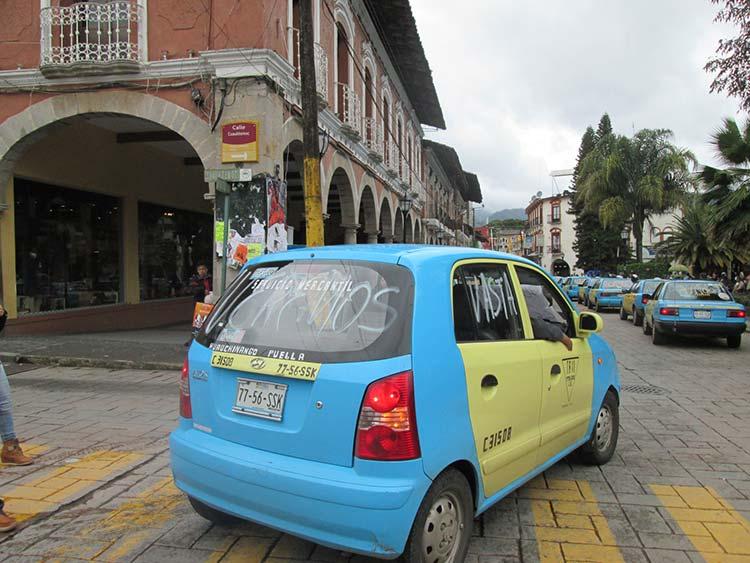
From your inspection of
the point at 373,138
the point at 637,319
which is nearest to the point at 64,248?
the point at 373,138

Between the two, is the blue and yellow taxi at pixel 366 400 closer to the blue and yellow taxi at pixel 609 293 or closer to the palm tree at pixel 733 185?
the palm tree at pixel 733 185

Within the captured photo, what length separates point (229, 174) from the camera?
32.1 feet

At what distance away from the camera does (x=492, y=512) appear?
143 inches

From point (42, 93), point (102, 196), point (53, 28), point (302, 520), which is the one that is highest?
point (53, 28)

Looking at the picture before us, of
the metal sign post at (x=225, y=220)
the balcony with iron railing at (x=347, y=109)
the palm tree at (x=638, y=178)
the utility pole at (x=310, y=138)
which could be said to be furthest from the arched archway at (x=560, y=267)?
the utility pole at (x=310, y=138)

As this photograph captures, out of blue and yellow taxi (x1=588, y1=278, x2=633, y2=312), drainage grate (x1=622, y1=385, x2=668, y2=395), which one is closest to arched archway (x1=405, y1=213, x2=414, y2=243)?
blue and yellow taxi (x1=588, y1=278, x2=633, y2=312)

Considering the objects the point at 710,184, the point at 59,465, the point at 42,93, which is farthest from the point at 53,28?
the point at 710,184

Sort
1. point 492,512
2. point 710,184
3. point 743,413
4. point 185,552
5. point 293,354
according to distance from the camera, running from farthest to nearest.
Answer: point 710,184, point 743,413, point 492,512, point 185,552, point 293,354

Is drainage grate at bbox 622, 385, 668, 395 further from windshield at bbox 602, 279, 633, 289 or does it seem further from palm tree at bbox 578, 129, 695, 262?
palm tree at bbox 578, 129, 695, 262

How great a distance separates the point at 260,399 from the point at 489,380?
1203 mm

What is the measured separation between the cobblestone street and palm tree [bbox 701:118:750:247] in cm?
1167

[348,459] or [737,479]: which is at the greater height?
[348,459]

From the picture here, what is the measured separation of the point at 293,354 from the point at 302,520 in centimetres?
75

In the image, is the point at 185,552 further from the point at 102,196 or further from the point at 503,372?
the point at 102,196
